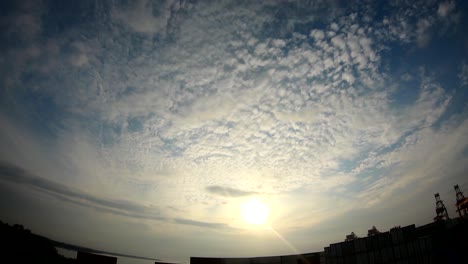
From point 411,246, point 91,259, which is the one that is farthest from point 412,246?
point 91,259

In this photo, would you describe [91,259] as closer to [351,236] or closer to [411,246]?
[411,246]

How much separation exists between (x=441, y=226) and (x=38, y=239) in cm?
7676

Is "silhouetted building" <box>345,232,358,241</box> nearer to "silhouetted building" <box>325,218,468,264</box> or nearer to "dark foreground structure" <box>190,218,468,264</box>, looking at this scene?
"dark foreground structure" <box>190,218,468,264</box>

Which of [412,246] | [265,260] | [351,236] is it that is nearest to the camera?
[412,246]

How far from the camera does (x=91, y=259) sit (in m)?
23.0

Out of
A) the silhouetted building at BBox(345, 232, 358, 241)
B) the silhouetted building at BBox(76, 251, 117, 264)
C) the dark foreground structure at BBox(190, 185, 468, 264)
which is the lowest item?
the silhouetted building at BBox(345, 232, 358, 241)

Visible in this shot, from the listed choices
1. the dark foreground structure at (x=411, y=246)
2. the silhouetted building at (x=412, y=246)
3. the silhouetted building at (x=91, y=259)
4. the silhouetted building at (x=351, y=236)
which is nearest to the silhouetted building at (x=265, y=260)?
the dark foreground structure at (x=411, y=246)

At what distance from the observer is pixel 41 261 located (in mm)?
53625

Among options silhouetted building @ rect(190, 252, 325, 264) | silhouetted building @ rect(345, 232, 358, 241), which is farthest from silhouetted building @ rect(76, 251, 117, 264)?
silhouetted building @ rect(345, 232, 358, 241)

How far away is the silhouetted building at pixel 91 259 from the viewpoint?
73.9ft

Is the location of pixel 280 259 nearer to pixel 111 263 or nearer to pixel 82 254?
pixel 111 263

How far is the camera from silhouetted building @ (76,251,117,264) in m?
22.5

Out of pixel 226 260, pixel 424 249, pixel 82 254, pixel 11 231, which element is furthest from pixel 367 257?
pixel 11 231

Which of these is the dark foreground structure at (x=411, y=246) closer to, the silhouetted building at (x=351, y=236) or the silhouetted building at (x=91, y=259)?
the silhouetted building at (x=91, y=259)
